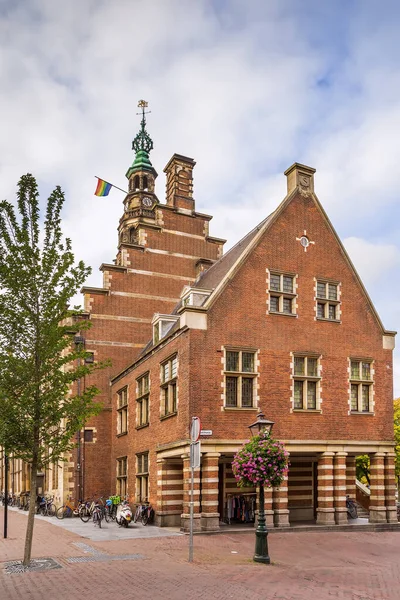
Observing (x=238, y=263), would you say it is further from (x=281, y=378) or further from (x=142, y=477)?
(x=142, y=477)

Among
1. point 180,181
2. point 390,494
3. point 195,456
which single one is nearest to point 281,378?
point 390,494

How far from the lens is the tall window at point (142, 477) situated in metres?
29.5

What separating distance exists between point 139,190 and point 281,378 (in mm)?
43537

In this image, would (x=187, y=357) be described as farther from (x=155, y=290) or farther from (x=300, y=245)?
(x=155, y=290)

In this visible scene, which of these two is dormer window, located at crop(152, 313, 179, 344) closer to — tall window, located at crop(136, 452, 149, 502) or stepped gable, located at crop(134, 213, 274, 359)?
stepped gable, located at crop(134, 213, 274, 359)

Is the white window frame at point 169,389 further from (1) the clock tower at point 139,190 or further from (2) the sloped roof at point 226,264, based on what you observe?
(1) the clock tower at point 139,190

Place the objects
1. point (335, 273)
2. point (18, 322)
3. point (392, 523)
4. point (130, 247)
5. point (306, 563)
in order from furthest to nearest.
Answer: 1. point (130, 247)
2. point (335, 273)
3. point (392, 523)
4. point (306, 563)
5. point (18, 322)

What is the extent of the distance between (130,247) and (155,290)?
2.97 meters

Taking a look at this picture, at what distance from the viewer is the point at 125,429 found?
33906mm

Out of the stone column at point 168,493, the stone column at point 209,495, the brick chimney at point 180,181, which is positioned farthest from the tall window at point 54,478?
the brick chimney at point 180,181

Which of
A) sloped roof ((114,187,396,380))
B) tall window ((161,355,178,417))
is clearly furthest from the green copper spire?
tall window ((161,355,178,417))

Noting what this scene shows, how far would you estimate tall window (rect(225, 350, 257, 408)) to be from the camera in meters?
25.5

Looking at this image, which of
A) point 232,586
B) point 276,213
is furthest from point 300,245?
point 232,586

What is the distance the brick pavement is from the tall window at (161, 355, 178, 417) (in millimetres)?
5739
